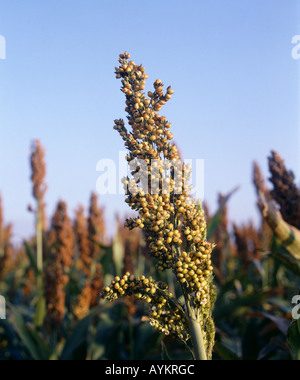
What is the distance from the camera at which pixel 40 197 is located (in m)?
5.40

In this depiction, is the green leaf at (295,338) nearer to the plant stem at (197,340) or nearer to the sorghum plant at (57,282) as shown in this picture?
the plant stem at (197,340)

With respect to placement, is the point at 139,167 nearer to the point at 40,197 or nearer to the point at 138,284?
the point at 138,284

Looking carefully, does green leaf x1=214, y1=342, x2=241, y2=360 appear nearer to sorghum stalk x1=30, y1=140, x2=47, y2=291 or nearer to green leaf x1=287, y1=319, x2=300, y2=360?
green leaf x1=287, y1=319, x2=300, y2=360

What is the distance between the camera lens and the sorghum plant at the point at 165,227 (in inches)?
58.7

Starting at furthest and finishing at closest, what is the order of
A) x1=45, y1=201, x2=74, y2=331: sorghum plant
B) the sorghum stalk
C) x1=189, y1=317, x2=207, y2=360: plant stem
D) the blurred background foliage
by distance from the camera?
the sorghum stalk
x1=45, y1=201, x2=74, y2=331: sorghum plant
the blurred background foliage
x1=189, y1=317, x2=207, y2=360: plant stem

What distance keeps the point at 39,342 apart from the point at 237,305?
6.82ft

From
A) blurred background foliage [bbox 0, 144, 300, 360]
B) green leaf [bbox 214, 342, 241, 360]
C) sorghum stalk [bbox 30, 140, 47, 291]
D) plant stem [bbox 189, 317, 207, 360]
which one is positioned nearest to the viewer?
plant stem [bbox 189, 317, 207, 360]

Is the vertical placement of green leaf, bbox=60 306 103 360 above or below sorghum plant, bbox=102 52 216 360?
below

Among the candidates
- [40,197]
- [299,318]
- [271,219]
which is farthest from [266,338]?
[40,197]

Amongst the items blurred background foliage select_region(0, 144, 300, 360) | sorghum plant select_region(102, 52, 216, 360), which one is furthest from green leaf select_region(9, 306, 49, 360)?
sorghum plant select_region(102, 52, 216, 360)

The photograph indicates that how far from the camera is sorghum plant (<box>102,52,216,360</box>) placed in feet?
4.89

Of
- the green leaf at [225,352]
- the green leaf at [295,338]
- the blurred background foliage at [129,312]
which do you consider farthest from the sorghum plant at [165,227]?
the green leaf at [225,352]

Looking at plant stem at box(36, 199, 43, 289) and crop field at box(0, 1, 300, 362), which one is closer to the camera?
crop field at box(0, 1, 300, 362)

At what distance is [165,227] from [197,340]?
0.49 meters
